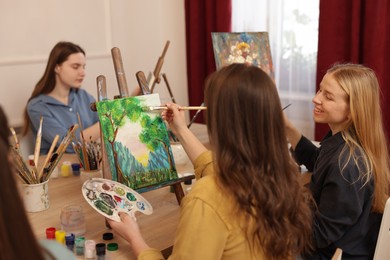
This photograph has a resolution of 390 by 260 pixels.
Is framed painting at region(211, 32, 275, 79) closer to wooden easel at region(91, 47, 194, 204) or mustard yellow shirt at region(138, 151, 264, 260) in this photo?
wooden easel at region(91, 47, 194, 204)

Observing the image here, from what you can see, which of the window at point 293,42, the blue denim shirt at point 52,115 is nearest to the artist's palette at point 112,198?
the blue denim shirt at point 52,115

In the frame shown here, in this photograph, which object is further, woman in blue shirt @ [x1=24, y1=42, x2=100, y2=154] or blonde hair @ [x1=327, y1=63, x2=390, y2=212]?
woman in blue shirt @ [x1=24, y1=42, x2=100, y2=154]

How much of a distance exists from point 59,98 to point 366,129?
1.73 meters

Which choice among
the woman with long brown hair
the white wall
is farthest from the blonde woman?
the white wall

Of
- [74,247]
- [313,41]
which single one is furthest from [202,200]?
[313,41]

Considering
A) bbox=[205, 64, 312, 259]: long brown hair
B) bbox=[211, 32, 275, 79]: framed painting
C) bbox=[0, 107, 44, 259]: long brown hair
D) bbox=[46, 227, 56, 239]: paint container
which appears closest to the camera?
bbox=[0, 107, 44, 259]: long brown hair

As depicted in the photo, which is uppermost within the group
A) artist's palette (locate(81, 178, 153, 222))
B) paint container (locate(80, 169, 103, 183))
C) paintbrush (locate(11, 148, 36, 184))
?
paintbrush (locate(11, 148, 36, 184))

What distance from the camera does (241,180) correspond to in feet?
3.50

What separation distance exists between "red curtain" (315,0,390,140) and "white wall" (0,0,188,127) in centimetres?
119

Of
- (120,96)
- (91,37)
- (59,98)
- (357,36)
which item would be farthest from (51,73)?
(357,36)

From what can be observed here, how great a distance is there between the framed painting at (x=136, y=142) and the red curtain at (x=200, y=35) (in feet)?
6.38

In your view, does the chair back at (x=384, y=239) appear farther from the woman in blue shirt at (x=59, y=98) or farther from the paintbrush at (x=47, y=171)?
the woman in blue shirt at (x=59, y=98)

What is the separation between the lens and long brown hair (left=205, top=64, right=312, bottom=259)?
1054 mm

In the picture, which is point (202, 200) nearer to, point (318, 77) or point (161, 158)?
point (161, 158)
